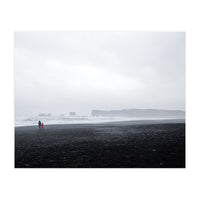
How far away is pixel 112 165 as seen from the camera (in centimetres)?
414

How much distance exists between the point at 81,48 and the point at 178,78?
425 centimetres

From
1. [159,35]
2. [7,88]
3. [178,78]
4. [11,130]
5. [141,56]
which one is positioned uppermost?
[159,35]

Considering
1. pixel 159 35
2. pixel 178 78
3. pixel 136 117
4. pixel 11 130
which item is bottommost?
pixel 136 117

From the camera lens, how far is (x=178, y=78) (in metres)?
5.65

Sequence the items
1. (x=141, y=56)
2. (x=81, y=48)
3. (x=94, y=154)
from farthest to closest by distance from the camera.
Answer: (x=141, y=56) → (x=81, y=48) → (x=94, y=154)

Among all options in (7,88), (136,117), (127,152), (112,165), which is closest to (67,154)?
(112,165)

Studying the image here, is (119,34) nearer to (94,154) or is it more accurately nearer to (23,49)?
(23,49)

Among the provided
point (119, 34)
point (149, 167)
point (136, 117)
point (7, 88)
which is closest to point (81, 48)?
point (119, 34)

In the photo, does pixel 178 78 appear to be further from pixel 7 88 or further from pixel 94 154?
pixel 7 88

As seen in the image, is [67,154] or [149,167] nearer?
[149,167]

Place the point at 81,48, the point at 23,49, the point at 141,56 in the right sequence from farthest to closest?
1. the point at 141,56
2. the point at 81,48
3. the point at 23,49

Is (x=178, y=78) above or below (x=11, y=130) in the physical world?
above

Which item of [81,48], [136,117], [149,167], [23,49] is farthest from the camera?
[136,117]

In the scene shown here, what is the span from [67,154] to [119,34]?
Answer: 4.84 m
